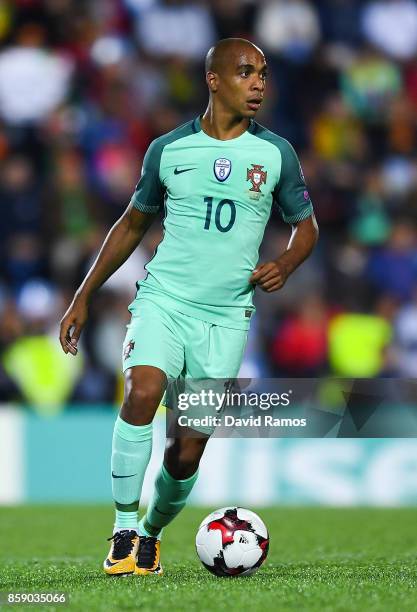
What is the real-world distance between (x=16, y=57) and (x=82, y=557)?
7.63m

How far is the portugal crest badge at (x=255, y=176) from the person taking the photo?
17.7 ft

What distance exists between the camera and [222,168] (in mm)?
5395

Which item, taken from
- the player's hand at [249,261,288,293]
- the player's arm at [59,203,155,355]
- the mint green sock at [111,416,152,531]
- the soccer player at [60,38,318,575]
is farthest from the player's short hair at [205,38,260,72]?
the mint green sock at [111,416,152,531]

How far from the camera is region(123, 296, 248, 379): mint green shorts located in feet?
17.3

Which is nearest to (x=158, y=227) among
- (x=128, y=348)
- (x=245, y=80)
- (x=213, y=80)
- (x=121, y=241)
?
(x=121, y=241)

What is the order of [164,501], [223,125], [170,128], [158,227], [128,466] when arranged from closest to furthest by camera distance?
[128,466] < [223,125] < [164,501] < [158,227] < [170,128]

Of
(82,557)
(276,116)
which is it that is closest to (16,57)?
(276,116)

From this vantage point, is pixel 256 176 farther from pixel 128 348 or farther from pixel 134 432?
pixel 134 432

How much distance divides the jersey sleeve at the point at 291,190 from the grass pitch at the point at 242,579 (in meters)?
1.56

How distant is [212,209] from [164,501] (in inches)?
51.1

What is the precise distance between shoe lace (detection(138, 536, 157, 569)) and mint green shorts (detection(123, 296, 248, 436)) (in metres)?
0.56

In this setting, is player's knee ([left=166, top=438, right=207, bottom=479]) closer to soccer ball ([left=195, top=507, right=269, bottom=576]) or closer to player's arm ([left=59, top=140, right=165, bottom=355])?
soccer ball ([left=195, top=507, right=269, bottom=576])

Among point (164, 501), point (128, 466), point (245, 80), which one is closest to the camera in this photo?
point (128, 466)

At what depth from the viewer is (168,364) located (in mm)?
5281
